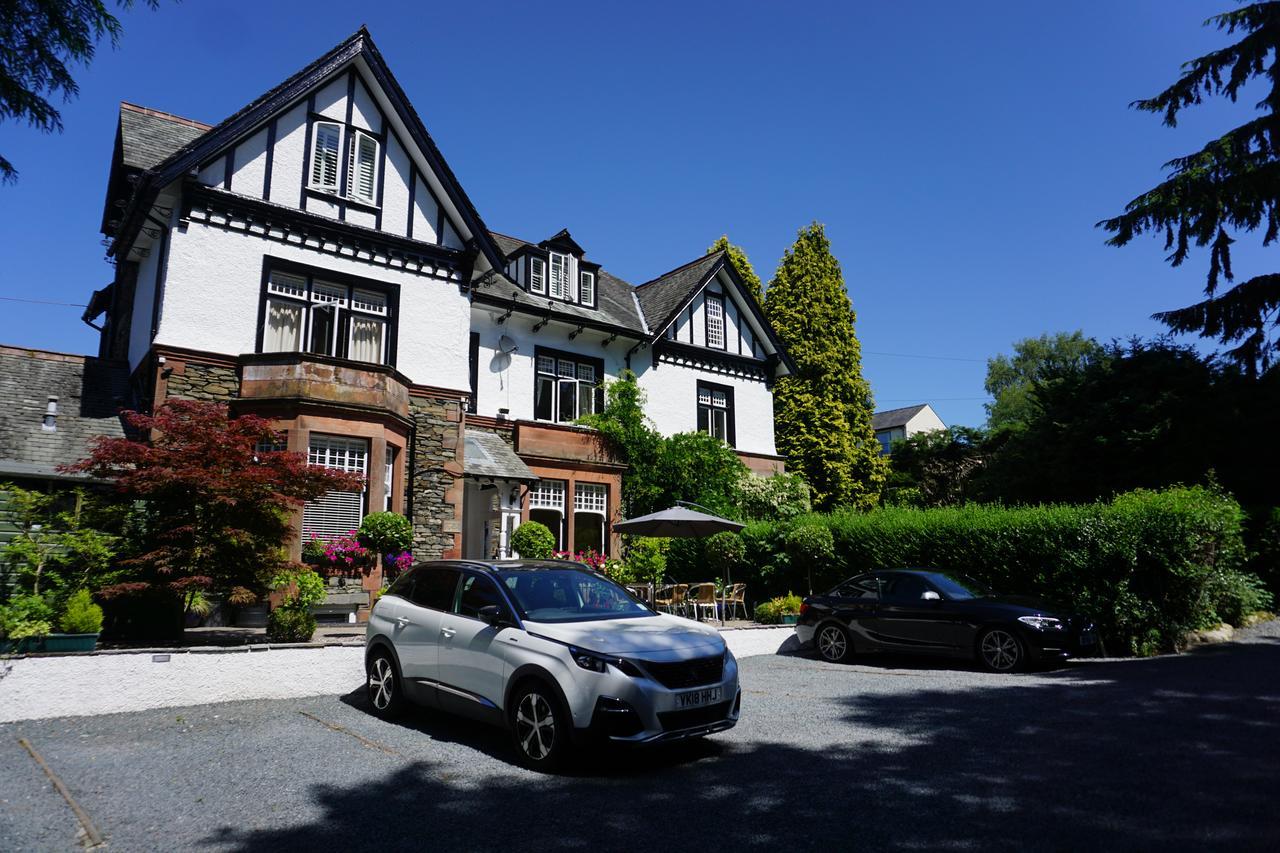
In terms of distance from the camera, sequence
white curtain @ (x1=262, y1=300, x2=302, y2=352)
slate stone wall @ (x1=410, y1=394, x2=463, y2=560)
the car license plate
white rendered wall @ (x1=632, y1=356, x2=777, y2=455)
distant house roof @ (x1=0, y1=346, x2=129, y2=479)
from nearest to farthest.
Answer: the car license plate < distant house roof @ (x1=0, y1=346, x2=129, y2=479) < white curtain @ (x1=262, y1=300, x2=302, y2=352) < slate stone wall @ (x1=410, y1=394, x2=463, y2=560) < white rendered wall @ (x1=632, y1=356, x2=777, y2=455)

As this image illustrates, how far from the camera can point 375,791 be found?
19.4 ft

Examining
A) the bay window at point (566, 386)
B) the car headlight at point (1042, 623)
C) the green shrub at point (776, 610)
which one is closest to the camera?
the car headlight at point (1042, 623)

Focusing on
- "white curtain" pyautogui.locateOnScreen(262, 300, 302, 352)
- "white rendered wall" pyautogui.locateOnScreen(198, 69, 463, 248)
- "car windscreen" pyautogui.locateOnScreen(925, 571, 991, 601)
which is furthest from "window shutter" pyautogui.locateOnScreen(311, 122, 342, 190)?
"car windscreen" pyautogui.locateOnScreen(925, 571, 991, 601)

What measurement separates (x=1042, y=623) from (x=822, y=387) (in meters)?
22.9

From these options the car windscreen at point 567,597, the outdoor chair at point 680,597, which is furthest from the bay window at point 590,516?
the car windscreen at point 567,597

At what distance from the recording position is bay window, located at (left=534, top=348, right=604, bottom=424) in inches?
877

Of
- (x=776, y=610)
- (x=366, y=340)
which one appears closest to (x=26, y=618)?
(x=366, y=340)

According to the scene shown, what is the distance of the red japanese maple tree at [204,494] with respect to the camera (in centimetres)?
1028

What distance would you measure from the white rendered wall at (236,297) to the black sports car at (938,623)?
32.9 ft

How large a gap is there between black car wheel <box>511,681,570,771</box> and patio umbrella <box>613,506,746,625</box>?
32.6 feet

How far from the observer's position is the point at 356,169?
1750 cm

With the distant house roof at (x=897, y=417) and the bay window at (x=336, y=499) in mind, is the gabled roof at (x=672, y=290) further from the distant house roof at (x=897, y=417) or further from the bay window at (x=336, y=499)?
the distant house roof at (x=897, y=417)

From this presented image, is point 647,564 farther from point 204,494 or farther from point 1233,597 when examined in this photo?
point 1233,597

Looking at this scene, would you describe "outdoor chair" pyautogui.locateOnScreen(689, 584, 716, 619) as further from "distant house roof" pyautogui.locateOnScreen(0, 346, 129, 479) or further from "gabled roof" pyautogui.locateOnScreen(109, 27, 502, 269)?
"distant house roof" pyautogui.locateOnScreen(0, 346, 129, 479)
